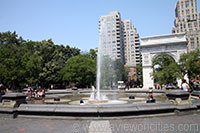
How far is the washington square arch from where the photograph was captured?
137ft

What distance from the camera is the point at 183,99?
7.82 meters

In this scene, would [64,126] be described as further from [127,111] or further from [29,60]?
[29,60]

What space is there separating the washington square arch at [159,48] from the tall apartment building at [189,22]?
7986 cm

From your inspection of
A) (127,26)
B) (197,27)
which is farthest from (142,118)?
(197,27)

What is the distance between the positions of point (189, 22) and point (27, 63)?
4446 inches

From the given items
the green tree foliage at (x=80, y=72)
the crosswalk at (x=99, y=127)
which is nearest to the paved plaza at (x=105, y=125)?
the crosswalk at (x=99, y=127)

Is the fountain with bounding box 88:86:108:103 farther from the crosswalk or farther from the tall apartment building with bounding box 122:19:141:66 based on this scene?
the tall apartment building with bounding box 122:19:141:66

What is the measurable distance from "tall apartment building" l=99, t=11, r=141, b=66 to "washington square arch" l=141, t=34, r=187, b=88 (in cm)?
5167

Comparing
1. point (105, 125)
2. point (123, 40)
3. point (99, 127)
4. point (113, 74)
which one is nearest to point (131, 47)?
point (123, 40)

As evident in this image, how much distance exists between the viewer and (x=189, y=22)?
11069cm

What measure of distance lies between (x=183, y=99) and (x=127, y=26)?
10993 cm

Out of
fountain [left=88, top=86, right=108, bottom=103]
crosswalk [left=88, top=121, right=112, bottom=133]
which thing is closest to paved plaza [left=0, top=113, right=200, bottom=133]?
crosswalk [left=88, top=121, right=112, bottom=133]

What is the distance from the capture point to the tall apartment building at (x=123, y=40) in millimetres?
97244

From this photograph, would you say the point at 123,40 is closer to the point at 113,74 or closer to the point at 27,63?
the point at 113,74
